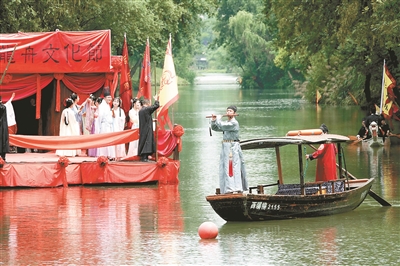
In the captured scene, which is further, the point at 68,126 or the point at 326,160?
the point at 68,126

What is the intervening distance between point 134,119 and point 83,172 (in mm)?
2922

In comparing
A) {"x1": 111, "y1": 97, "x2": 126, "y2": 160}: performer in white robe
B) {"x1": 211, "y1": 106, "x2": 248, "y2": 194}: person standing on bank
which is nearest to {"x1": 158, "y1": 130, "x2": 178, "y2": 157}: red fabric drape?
{"x1": 111, "y1": 97, "x2": 126, "y2": 160}: performer in white robe

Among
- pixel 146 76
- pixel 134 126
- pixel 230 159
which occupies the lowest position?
pixel 230 159

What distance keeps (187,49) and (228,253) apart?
105131 mm

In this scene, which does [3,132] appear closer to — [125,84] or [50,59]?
[50,59]

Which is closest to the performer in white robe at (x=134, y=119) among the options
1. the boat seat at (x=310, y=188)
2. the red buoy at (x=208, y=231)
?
the boat seat at (x=310, y=188)

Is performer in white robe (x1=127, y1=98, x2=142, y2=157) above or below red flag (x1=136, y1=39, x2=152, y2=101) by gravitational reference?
below

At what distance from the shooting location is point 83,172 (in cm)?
2297

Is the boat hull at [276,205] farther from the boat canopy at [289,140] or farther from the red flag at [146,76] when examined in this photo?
the red flag at [146,76]

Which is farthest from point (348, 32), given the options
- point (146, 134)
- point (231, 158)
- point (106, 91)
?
point (231, 158)

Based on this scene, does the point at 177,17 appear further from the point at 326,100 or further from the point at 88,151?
the point at 88,151

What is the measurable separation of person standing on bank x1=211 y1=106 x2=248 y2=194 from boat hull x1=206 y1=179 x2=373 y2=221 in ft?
1.76

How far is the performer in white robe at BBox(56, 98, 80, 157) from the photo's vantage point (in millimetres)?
24859

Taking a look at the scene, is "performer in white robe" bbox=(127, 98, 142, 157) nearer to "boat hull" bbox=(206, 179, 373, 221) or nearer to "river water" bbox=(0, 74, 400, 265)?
"river water" bbox=(0, 74, 400, 265)
